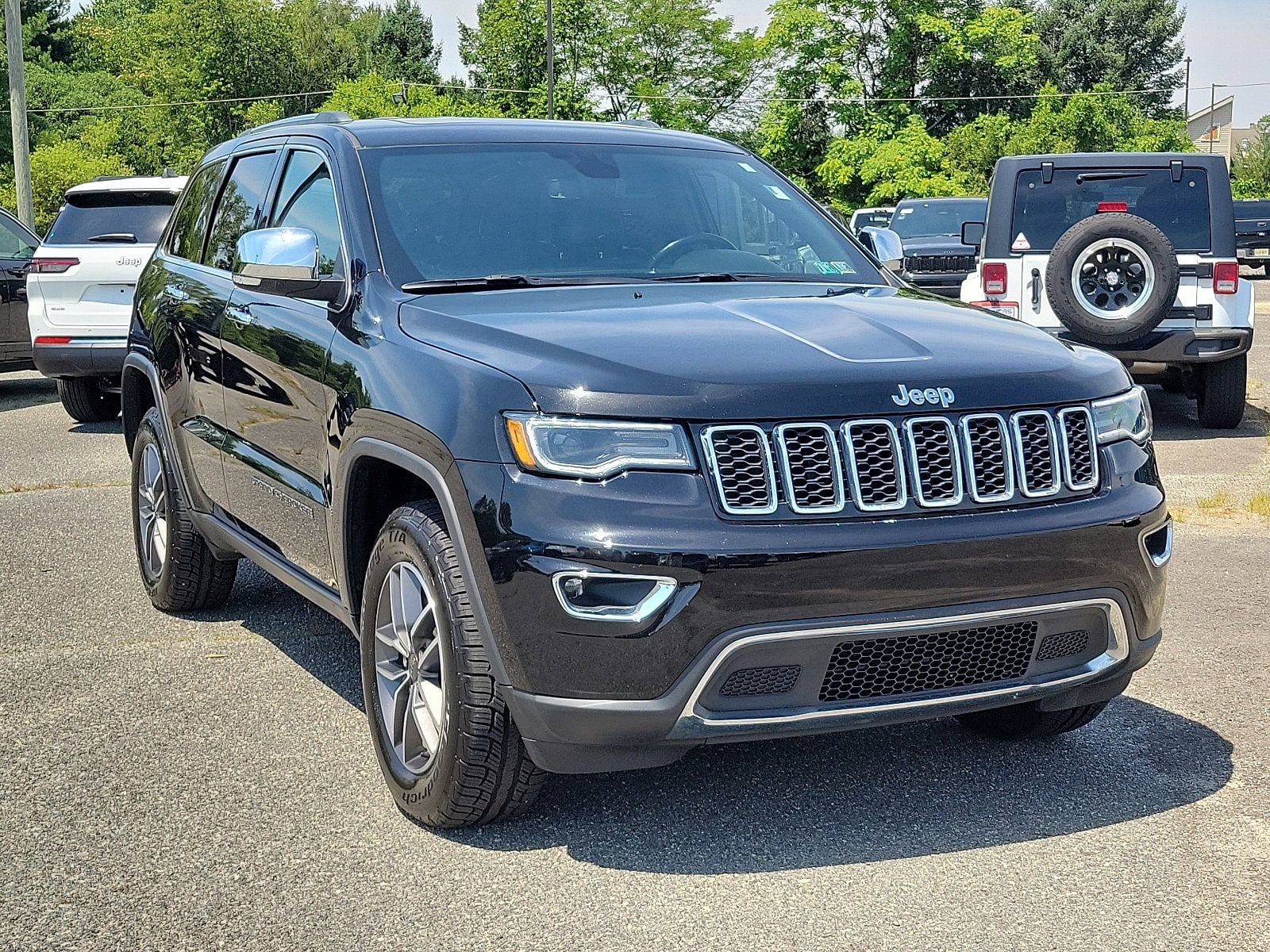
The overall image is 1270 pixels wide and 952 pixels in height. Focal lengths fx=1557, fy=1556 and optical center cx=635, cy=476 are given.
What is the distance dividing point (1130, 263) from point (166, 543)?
6.66m

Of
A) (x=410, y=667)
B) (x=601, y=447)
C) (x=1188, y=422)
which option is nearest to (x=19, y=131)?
(x=1188, y=422)

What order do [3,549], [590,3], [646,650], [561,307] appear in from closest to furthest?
[646,650], [561,307], [3,549], [590,3]

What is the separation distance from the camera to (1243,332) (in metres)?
10.5

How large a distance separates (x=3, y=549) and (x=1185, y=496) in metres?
6.14

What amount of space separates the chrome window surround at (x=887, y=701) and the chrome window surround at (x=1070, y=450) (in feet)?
0.89

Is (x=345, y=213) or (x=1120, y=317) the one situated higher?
(x=345, y=213)

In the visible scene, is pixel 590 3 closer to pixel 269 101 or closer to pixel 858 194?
pixel 858 194

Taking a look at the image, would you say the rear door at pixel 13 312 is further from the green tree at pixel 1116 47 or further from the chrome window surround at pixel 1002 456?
the green tree at pixel 1116 47

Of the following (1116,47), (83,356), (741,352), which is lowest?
Result: (83,356)

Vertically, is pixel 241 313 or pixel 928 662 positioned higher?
pixel 241 313

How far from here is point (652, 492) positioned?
328cm

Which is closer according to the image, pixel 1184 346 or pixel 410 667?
pixel 410 667

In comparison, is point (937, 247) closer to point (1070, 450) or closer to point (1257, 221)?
point (1070, 450)

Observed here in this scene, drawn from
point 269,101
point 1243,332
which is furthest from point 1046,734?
point 269,101
